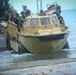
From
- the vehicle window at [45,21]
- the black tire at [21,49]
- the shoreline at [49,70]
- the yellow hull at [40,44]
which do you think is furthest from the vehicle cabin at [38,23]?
the shoreline at [49,70]

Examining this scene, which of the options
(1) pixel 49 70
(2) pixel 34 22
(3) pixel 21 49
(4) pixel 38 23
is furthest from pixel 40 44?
(1) pixel 49 70

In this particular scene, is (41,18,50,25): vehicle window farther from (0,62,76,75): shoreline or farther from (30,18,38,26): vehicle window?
(0,62,76,75): shoreline

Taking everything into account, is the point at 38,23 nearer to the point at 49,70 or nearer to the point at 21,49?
the point at 21,49

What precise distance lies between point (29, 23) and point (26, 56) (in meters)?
1.91

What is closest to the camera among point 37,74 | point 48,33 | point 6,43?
point 37,74

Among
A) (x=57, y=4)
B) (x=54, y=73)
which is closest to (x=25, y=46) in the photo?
(x=57, y=4)

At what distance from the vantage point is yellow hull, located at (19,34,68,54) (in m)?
17.9

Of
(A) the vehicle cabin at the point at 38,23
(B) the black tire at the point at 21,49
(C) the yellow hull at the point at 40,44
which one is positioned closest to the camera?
(C) the yellow hull at the point at 40,44

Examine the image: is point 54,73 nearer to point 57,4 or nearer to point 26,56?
point 26,56

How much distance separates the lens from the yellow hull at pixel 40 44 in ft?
58.6

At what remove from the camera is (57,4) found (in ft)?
80.2

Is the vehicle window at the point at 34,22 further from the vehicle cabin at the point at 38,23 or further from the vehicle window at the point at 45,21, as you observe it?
the vehicle window at the point at 45,21

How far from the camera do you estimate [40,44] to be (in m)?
18.0

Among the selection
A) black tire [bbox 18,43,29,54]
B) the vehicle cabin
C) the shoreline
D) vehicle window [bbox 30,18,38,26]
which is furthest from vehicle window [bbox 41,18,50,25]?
the shoreline
